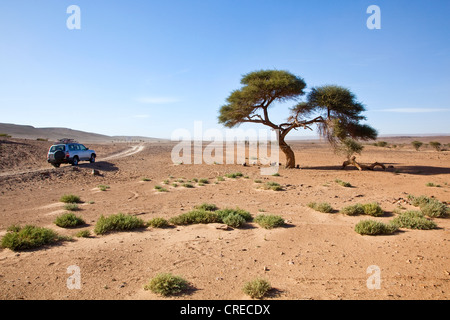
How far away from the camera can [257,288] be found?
14.3 ft

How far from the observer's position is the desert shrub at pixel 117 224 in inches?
294

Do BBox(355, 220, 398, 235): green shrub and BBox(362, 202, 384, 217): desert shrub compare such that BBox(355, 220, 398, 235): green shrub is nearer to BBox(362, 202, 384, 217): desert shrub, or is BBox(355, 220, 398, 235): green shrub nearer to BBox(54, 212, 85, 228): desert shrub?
BBox(362, 202, 384, 217): desert shrub

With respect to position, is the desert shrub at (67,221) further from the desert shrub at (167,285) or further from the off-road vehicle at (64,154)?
the off-road vehicle at (64,154)

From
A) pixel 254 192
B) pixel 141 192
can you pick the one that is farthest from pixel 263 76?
pixel 141 192

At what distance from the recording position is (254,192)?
44.7 ft

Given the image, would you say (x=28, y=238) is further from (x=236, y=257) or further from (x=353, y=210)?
(x=353, y=210)

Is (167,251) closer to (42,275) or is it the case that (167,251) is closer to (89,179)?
(42,275)

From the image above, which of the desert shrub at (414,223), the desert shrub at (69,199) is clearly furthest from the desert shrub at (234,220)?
the desert shrub at (69,199)

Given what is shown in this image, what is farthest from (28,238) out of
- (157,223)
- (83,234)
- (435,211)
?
(435,211)

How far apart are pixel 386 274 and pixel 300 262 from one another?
1.54 metres

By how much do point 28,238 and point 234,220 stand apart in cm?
512

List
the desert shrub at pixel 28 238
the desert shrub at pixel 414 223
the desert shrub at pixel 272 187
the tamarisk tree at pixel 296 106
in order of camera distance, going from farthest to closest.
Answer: the tamarisk tree at pixel 296 106 → the desert shrub at pixel 272 187 → the desert shrub at pixel 414 223 → the desert shrub at pixel 28 238

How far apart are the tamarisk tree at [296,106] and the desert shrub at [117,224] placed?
53.7 feet
